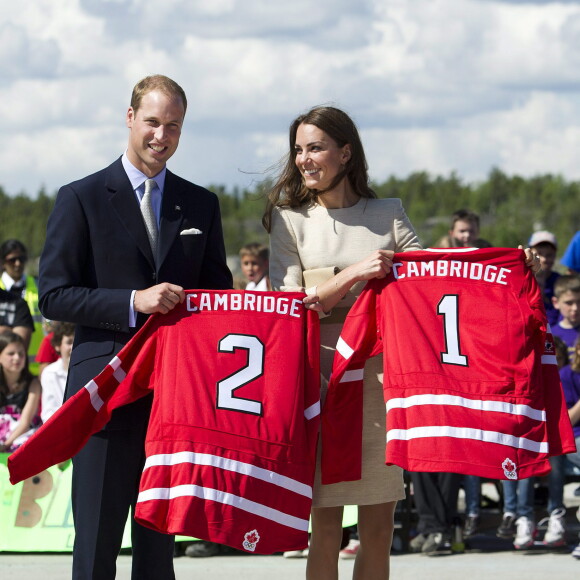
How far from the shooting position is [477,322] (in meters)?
4.85

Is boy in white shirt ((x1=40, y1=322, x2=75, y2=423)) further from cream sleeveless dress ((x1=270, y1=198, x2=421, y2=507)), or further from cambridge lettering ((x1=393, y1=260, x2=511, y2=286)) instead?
cambridge lettering ((x1=393, y1=260, x2=511, y2=286))

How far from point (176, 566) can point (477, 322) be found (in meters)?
3.56

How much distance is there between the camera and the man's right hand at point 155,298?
444 centimetres

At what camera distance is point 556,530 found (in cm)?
791

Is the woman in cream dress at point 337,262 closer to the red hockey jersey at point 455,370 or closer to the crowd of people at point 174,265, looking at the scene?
the crowd of people at point 174,265

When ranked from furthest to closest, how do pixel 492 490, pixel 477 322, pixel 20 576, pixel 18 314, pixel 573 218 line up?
pixel 573 218 < pixel 492 490 < pixel 18 314 < pixel 20 576 < pixel 477 322

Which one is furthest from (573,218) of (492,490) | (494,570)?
(494,570)

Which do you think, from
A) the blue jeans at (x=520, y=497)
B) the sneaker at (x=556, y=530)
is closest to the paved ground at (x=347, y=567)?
the sneaker at (x=556, y=530)

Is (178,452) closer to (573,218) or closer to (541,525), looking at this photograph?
(541,525)

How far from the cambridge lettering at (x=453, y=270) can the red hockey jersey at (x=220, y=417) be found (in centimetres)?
48

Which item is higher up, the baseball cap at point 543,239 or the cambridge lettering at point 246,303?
the baseball cap at point 543,239

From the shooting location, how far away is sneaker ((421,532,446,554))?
25.6 feet

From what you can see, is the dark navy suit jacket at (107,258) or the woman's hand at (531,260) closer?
the dark navy suit jacket at (107,258)

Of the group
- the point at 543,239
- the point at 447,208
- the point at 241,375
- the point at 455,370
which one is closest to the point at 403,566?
the point at 455,370
